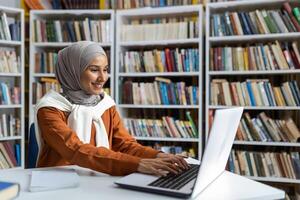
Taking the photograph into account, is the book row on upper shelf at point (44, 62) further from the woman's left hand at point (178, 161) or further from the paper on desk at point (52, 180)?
the woman's left hand at point (178, 161)

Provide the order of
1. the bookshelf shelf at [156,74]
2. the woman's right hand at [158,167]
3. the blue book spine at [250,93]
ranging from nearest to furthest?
the woman's right hand at [158,167] → the blue book spine at [250,93] → the bookshelf shelf at [156,74]

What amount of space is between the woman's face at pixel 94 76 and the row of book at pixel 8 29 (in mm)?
2038

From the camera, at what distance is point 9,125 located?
11.3ft

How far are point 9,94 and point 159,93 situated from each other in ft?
4.56

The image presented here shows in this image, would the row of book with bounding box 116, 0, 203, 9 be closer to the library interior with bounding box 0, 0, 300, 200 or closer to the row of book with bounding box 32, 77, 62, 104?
the library interior with bounding box 0, 0, 300, 200

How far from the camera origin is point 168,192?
977 millimetres

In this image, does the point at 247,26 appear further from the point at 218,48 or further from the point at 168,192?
the point at 168,192

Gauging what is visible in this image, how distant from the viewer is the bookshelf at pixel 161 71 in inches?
129

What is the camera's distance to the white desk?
974mm

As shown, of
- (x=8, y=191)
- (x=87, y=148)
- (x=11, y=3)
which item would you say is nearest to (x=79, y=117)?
(x=87, y=148)

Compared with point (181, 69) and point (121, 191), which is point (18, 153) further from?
point (121, 191)

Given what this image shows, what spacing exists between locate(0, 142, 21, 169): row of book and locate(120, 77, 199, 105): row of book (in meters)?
1.11

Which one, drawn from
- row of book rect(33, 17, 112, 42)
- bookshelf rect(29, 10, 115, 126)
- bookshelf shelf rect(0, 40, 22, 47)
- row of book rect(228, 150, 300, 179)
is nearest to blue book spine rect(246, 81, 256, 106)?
row of book rect(228, 150, 300, 179)

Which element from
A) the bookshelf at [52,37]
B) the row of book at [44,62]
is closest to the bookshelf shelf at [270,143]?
the bookshelf at [52,37]
